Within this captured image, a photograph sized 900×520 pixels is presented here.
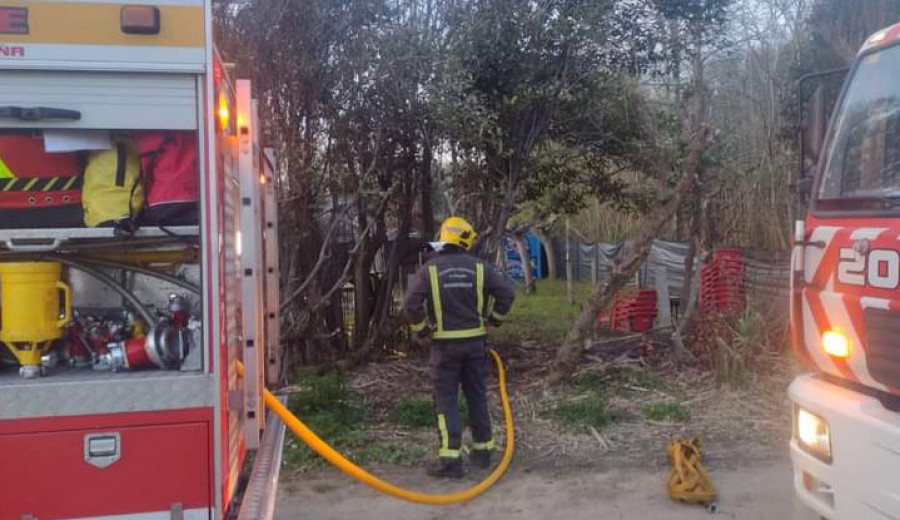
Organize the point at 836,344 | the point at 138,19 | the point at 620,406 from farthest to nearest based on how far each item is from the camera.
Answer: the point at 620,406, the point at 836,344, the point at 138,19

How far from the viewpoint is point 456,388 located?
605cm

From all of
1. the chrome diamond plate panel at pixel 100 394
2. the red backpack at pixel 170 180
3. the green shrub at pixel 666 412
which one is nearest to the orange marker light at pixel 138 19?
the red backpack at pixel 170 180

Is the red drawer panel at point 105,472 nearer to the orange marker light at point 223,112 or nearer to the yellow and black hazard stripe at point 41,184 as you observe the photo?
the yellow and black hazard stripe at point 41,184

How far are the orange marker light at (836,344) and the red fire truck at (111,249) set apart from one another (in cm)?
266

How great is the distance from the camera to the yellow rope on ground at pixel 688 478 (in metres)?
5.39

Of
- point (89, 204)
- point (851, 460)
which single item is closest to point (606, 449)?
point (851, 460)

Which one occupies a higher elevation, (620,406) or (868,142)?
(868,142)

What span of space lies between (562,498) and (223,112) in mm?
3500

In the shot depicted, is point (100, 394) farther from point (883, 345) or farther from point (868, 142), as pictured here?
point (868, 142)

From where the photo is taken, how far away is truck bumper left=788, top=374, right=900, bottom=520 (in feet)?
10.3

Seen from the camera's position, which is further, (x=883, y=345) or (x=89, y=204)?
(x=89, y=204)

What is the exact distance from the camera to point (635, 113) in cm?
935

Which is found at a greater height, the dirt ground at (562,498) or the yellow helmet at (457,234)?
the yellow helmet at (457,234)

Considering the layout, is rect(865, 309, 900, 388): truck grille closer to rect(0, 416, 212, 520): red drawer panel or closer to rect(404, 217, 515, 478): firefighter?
rect(0, 416, 212, 520): red drawer panel
